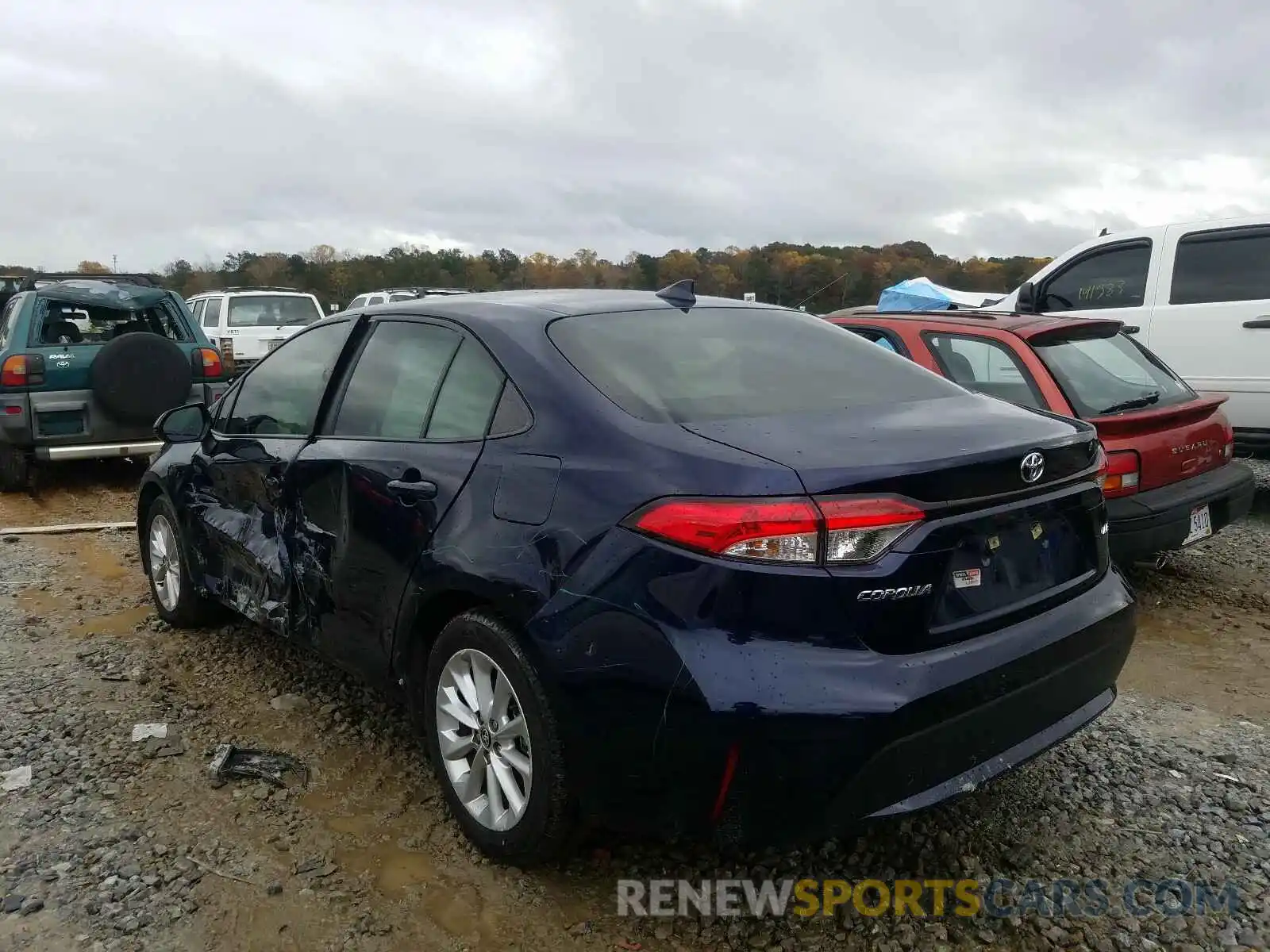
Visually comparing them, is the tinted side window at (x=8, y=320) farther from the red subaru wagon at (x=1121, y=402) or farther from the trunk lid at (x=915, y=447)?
the trunk lid at (x=915, y=447)

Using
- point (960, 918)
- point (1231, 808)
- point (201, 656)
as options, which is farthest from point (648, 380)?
point (201, 656)

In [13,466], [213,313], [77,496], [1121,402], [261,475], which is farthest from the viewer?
[213,313]

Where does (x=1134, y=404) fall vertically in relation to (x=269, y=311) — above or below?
below

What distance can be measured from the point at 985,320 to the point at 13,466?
24.7ft

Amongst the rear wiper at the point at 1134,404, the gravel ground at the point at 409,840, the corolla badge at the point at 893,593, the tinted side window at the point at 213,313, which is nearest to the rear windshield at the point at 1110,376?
the rear wiper at the point at 1134,404

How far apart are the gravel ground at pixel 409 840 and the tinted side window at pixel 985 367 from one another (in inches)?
54.0

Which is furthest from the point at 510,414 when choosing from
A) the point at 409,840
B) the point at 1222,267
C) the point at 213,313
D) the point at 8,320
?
the point at 213,313

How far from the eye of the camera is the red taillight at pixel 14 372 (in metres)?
7.59

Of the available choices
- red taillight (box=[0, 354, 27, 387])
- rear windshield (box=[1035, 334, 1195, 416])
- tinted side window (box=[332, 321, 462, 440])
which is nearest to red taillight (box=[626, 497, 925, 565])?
tinted side window (box=[332, 321, 462, 440])

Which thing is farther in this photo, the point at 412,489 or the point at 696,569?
the point at 412,489

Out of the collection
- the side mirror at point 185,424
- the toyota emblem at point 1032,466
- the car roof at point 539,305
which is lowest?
the side mirror at point 185,424

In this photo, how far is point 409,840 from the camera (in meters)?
2.84

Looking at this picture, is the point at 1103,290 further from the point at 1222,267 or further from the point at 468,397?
the point at 468,397

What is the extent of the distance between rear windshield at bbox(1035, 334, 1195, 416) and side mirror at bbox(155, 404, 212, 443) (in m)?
3.88
